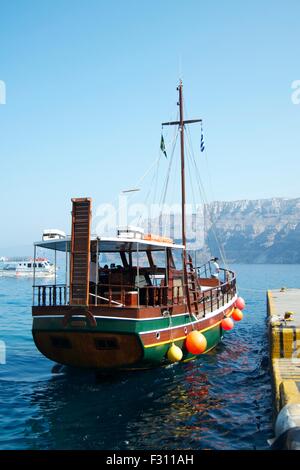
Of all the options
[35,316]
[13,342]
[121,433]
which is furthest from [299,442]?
A: [13,342]

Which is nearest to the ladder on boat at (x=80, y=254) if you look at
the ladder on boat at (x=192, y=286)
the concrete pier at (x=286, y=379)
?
the ladder on boat at (x=192, y=286)

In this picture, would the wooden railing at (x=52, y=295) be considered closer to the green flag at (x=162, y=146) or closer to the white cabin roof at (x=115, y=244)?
the white cabin roof at (x=115, y=244)

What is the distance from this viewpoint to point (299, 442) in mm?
8070

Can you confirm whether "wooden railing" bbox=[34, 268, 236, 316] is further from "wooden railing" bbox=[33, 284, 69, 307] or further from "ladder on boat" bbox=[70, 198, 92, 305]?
"ladder on boat" bbox=[70, 198, 92, 305]

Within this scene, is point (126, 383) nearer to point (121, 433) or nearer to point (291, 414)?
point (121, 433)

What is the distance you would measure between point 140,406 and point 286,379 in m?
4.33

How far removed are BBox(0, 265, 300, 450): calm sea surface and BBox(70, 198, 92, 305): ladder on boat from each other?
315 centimetres

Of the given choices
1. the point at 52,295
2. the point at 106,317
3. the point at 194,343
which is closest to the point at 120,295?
the point at 106,317

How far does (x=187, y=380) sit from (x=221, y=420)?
3.80 m

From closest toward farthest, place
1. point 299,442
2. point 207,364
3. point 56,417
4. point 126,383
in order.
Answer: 1. point 299,442
2. point 56,417
3. point 126,383
4. point 207,364

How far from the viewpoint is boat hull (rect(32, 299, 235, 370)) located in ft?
47.4

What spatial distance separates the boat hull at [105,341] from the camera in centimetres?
1445

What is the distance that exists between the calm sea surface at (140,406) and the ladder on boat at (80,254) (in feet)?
10.3
